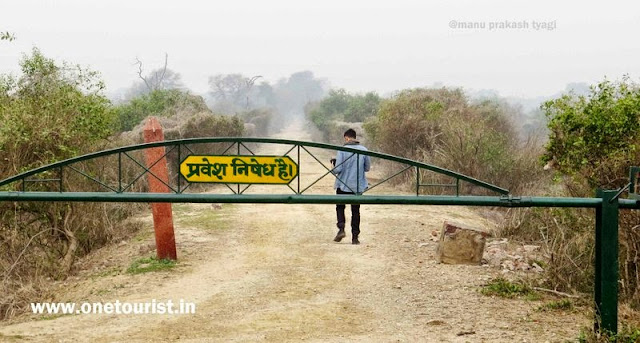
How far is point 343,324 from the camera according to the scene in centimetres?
792

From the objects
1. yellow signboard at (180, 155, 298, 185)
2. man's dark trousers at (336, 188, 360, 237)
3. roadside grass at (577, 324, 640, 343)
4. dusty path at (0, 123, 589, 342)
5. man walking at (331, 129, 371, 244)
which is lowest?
dusty path at (0, 123, 589, 342)

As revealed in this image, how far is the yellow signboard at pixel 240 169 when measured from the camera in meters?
6.65

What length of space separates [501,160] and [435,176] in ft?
6.58

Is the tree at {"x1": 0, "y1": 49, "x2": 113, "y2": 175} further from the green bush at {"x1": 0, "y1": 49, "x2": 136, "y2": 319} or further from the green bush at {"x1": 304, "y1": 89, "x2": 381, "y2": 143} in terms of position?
the green bush at {"x1": 304, "y1": 89, "x2": 381, "y2": 143}

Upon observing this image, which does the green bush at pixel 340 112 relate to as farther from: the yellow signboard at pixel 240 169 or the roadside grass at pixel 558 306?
the yellow signboard at pixel 240 169

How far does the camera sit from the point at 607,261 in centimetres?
622

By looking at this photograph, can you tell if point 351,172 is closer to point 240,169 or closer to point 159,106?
point 240,169

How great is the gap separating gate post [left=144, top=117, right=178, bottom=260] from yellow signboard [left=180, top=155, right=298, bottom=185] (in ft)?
12.6

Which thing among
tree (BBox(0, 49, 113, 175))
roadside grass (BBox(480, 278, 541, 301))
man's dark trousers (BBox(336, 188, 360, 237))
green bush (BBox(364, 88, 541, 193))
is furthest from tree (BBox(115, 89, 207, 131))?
roadside grass (BBox(480, 278, 541, 301))

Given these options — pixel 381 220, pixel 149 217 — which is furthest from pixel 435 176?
pixel 149 217

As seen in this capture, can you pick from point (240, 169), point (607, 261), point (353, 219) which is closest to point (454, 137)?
point (353, 219)

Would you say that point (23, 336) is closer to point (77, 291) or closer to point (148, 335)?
point (148, 335)

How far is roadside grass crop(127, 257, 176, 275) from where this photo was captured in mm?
10914

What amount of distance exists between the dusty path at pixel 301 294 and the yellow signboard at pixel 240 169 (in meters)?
1.86
